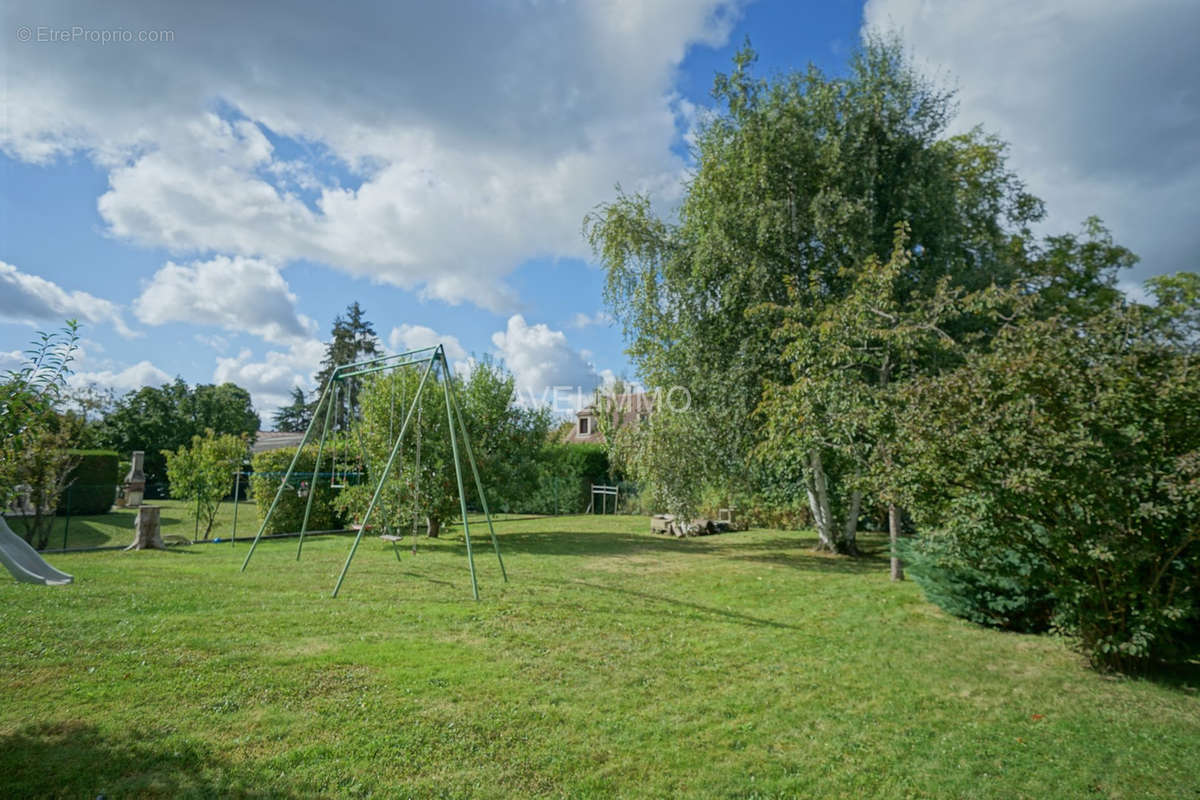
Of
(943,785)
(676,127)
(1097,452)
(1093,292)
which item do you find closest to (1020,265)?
(1093,292)

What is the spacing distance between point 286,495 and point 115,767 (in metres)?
13.4

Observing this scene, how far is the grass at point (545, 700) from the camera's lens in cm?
368

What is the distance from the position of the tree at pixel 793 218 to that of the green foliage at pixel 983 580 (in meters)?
4.22

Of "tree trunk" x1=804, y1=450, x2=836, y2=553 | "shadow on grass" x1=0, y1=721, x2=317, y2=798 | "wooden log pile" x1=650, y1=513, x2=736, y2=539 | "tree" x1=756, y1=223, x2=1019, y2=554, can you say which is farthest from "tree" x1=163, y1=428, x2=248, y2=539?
"tree trunk" x1=804, y1=450, x2=836, y2=553

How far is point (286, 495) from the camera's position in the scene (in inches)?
624

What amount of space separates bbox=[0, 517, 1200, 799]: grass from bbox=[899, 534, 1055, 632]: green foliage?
0.90ft

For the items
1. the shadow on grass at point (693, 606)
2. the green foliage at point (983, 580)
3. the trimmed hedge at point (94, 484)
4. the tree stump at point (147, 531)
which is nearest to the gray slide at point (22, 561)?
the shadow on grass at point (693, 606)

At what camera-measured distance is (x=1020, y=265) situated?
17.5 m

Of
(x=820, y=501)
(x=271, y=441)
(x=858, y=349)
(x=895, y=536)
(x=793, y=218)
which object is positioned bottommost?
(x=895, y=536)

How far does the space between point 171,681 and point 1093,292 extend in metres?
22.9

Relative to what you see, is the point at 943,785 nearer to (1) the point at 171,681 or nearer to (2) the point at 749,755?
(2) the point at 749,755

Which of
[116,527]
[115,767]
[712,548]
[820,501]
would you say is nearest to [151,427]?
[116,527]

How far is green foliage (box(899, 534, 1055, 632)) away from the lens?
613cm

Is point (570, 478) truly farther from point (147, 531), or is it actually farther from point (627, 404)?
point (147, 531)
